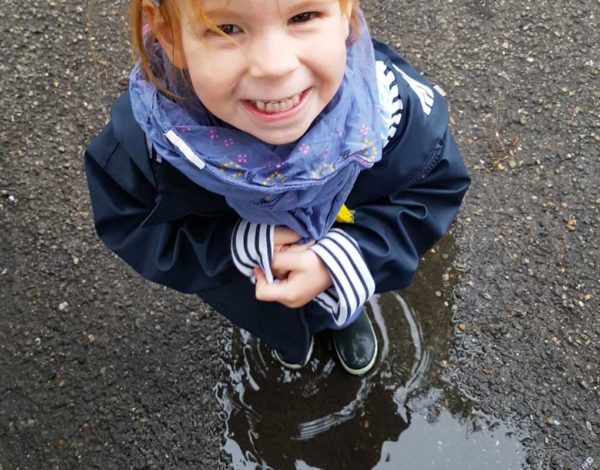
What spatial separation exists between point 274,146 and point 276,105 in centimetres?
13

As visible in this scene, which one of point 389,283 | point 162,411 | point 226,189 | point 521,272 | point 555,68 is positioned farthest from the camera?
point 555,68

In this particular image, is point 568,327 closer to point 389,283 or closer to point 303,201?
point 389,283

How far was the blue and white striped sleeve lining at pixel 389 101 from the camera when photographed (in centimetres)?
133

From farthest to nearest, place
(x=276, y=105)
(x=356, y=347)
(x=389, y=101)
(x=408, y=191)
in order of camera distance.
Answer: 1. (x=356, y=347)
2. (x=408, y=191)
3. (x=389, y=101)
4. (x=276, y=105)

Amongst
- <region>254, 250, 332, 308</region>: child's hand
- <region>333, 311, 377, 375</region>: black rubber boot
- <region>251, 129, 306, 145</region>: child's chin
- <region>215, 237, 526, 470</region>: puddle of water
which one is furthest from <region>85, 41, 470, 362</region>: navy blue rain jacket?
<region>215, 237, 526, 470</region>: puddle of water

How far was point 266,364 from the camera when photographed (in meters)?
2.12

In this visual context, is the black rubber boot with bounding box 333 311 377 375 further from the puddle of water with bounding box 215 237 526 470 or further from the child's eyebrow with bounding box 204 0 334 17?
the child's eyebrow with bounding box 204 0 334 17

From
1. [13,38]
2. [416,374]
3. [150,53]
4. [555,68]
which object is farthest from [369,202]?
[13,38]

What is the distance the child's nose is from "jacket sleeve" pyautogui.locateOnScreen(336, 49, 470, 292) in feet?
1.25

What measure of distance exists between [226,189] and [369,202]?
357 millimetres

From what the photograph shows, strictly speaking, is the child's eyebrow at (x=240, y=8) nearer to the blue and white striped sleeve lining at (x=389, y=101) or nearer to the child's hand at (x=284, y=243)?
the blue and white striped sleeve lining at (x=389, y=101)

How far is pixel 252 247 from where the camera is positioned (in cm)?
137

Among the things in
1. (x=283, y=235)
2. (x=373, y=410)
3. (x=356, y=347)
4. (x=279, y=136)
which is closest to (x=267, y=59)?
(x=279, y=136)

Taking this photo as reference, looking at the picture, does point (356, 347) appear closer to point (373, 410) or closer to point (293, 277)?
point (373, 410)
